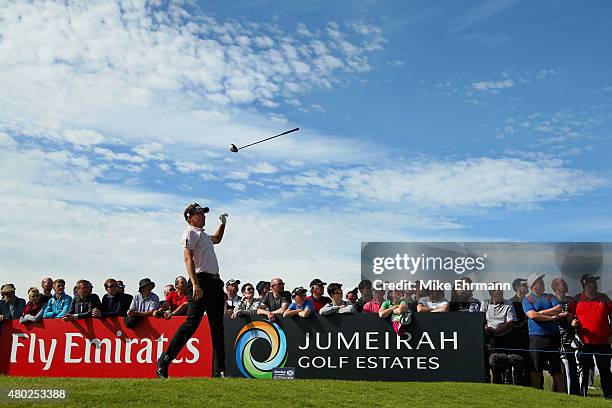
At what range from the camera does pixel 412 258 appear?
69.2ft

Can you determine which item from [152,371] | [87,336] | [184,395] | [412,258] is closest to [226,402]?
[184,395]

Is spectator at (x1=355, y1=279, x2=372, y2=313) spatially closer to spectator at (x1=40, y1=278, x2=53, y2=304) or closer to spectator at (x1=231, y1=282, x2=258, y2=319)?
spectator at (x1=231, y1=282, x2=258, y2=319)

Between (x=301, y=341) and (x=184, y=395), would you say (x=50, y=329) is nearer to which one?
(x=301, y=341)

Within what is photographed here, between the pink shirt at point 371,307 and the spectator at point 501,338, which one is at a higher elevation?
the pink shirt at point 371,307

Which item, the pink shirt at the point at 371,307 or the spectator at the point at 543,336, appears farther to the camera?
the pink shirt at the point at 371,307

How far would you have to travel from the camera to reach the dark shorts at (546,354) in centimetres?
1393

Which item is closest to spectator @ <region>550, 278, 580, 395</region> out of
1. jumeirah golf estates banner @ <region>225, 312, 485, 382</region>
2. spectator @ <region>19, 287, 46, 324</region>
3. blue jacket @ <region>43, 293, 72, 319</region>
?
jumeirah golf estates banner @ <region>225, 312, 485, 382</region>

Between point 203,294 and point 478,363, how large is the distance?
5.62 m

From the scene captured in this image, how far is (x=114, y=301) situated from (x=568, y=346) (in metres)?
9.96

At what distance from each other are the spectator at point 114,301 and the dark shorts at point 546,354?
842 centimetres

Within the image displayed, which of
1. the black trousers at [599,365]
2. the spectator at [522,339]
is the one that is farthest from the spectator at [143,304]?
the black trousers at [599,365]

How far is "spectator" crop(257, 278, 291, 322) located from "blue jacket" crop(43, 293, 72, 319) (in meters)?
4.36

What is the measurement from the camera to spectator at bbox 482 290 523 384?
1423 centimetres

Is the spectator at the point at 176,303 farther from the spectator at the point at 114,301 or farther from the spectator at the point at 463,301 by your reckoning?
the spectator at the point at 463,301
